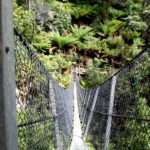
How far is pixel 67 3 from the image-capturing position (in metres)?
11.5

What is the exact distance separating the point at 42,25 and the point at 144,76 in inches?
296

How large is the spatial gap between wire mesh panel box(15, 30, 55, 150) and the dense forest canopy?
244 inches

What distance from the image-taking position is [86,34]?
427 inches

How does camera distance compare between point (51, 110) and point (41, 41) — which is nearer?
point (51, 110)

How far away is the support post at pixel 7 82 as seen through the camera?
780mm

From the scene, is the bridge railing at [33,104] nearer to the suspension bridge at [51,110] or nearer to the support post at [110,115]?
the suspension bridge at [51,110]

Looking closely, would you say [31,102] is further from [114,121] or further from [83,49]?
[83,49]

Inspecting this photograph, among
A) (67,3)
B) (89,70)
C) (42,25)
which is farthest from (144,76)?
(67,3)

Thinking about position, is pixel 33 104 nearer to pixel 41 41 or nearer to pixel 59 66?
pixel 59 66

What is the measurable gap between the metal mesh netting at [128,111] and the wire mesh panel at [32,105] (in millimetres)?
385

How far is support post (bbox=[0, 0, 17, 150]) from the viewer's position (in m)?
0.78

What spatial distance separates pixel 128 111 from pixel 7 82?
6.33ft

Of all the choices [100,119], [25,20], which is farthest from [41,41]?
[100,119]

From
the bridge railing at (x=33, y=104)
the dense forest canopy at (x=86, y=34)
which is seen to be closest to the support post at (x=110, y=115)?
the bridge railing at (x=33, y=104)
